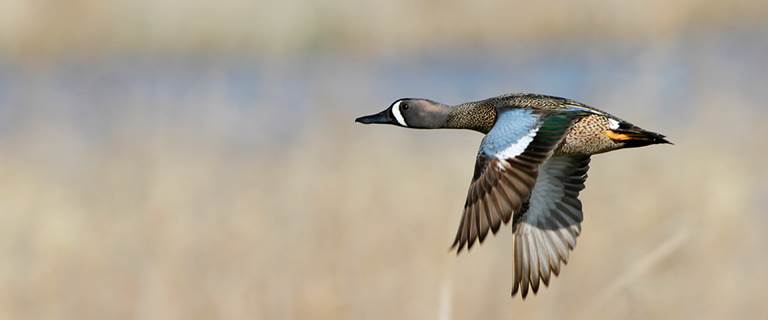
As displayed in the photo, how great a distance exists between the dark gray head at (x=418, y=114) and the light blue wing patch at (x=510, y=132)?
0.55 meters

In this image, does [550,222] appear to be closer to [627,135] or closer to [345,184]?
[627,135]

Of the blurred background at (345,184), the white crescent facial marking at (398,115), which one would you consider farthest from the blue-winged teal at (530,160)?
the blurred background at (345,184)

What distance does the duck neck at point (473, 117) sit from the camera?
3.49 meters

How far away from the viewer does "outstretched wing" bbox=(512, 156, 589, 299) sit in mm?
3365

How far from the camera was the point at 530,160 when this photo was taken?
9.36 ft

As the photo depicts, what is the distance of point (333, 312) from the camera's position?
3879 mm

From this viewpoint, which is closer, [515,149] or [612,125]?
[515,149]

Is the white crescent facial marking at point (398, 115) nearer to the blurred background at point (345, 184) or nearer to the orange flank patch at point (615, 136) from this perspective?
the blurred background at point (345, 184)

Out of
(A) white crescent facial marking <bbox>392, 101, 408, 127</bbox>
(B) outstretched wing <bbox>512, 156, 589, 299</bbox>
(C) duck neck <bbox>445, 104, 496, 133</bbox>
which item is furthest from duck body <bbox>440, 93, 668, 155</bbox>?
(A) white crescent facial marking <bbox>392, 101, 408, 127</bbox>

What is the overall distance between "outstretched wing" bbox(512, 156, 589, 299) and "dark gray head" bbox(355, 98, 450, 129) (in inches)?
12.2

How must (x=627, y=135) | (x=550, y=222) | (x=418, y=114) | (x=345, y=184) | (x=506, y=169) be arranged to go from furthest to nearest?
1. (x=345, y=184)
2. (x=418, y=114)
3. (x=550, y=222)
4. (x=627, y=135)
5. (x=506, y=169)

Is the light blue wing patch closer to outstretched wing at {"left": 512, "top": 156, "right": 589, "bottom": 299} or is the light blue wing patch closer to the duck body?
the duck body

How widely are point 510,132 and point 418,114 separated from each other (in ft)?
2.46

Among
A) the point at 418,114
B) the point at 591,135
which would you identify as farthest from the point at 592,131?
the point at 418,114
